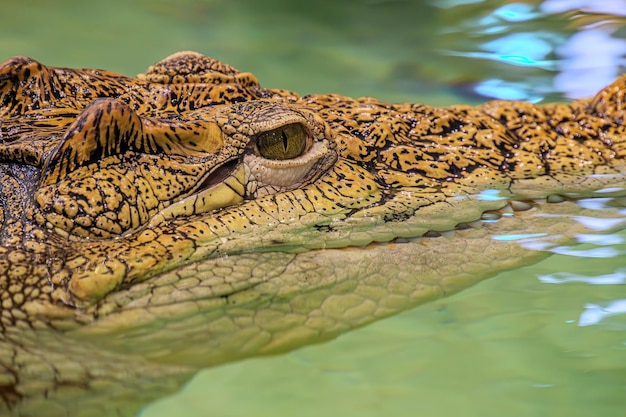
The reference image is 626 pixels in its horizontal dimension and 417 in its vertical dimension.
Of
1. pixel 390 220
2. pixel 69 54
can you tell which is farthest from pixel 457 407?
pixel 69 54

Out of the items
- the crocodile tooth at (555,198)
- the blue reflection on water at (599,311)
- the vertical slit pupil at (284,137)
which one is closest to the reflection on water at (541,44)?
the crocodile tooth at (555,198)

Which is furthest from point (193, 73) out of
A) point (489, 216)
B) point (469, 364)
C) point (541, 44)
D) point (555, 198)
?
point (541, 44)

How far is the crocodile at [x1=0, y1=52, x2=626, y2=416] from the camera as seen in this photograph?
1.83 m

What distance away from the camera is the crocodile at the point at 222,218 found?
183cm

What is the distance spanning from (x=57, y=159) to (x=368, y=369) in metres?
1.04

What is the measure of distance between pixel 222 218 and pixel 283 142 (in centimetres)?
32

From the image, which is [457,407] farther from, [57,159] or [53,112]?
[53,112]

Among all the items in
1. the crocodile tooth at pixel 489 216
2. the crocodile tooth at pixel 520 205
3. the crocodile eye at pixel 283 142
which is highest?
the crocodile eye at pixel 283 142

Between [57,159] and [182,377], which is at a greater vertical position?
[57,159]

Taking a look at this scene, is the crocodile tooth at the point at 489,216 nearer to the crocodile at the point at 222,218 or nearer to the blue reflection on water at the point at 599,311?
the crocodile at the point at 222,218

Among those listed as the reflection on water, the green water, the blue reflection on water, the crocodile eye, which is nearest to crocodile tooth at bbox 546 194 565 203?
the green water

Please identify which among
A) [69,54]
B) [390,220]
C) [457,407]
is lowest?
[457,407]

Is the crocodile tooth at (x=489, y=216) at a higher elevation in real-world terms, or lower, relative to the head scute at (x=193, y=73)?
lower

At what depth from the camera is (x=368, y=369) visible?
73.5 inches
